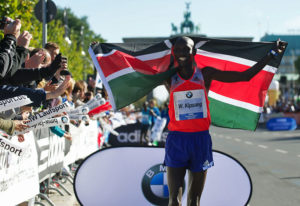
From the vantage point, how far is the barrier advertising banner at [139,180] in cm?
543

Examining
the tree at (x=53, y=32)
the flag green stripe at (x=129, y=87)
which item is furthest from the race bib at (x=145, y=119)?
the flag green stripe at (x=129, y=87)

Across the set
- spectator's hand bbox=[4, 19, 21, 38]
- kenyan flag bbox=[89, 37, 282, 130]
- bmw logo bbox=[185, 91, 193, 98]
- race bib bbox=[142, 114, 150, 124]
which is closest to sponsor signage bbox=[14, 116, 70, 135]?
kenyan flag bbox=[89, 37, 282, 130]

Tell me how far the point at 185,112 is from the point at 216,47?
4.00 feet

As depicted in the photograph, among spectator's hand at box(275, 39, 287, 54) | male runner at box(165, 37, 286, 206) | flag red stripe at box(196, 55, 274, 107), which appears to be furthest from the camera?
flag red stripe at box(196, 55, 274, 107)

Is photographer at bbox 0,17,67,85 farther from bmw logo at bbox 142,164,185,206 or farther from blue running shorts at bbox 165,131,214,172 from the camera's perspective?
bmw logo at bbox 142,164,185,206

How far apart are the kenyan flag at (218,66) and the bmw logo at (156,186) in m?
0.90

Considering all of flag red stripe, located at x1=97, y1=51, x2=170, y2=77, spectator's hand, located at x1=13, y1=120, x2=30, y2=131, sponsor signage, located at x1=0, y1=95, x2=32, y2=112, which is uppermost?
flag red stripe, located at x1=97, y1=51, x2=170, y2=77

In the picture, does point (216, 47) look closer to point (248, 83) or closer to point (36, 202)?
point (248, 83)

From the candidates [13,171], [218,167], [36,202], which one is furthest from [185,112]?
[36,202]

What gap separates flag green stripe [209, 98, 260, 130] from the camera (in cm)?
518

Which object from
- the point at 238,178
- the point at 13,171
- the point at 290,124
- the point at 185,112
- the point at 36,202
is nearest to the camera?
the point at 185,112

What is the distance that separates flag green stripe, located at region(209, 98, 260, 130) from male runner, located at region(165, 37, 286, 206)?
36.7 inches

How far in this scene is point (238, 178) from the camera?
5453 millimetres

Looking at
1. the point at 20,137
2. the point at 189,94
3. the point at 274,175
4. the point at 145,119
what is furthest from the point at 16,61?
the point at 145,119
